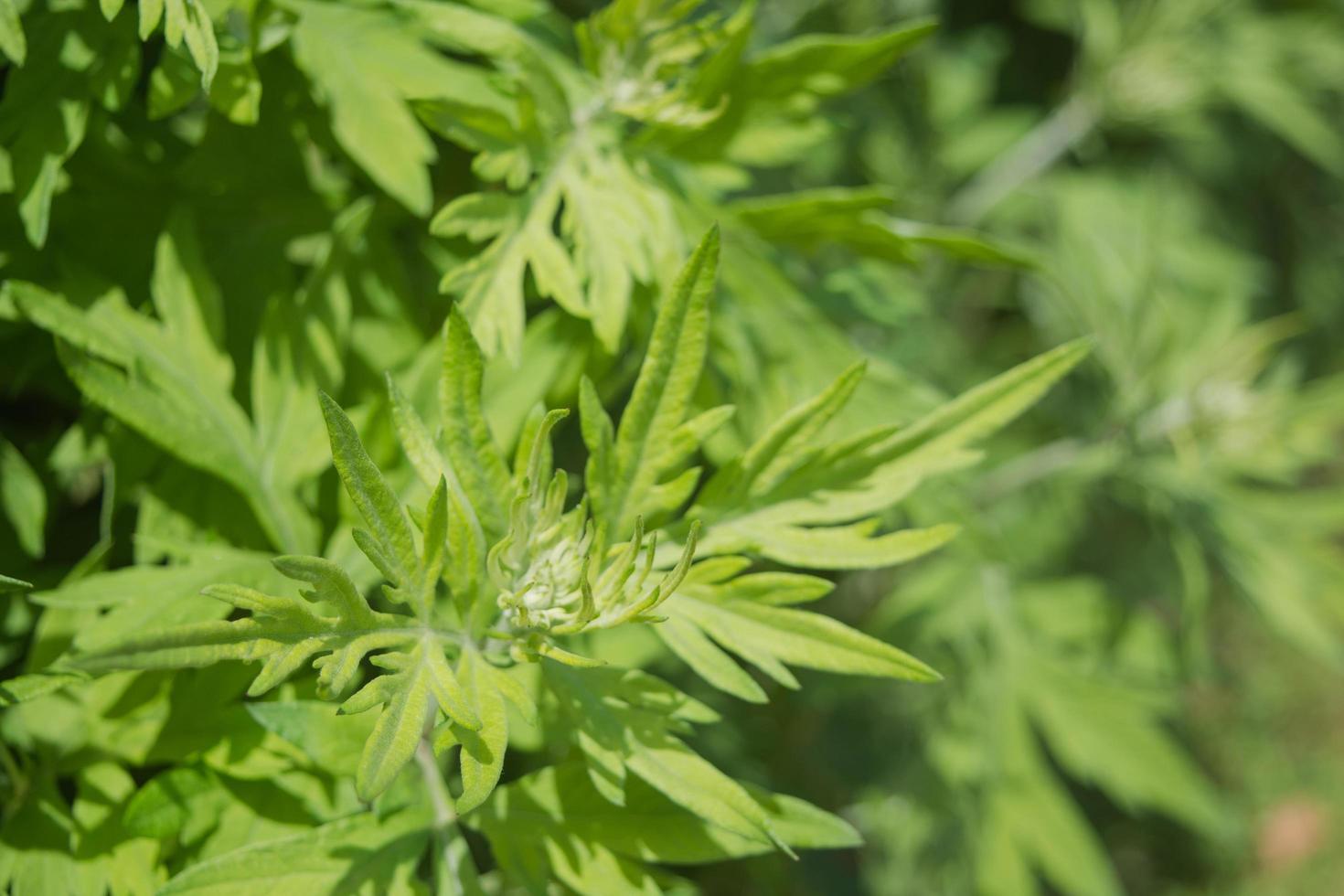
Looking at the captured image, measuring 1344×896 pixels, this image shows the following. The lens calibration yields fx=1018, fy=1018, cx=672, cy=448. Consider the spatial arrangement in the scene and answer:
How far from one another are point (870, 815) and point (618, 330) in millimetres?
1480

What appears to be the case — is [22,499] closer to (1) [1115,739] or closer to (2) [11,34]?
(2) [11,34]

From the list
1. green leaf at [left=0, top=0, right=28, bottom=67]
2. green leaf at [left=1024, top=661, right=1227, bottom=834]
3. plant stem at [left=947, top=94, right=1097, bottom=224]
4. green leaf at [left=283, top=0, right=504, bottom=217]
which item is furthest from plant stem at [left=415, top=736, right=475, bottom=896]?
plant stem at [left=947, top=94, right=1097, bottom=224]

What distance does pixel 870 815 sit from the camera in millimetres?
2104

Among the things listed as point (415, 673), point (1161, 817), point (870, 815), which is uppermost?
point (415, 673)

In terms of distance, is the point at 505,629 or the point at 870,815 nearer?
the point at 505,629

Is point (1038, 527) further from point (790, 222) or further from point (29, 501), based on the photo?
point (29, 501)

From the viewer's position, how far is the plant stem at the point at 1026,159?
240cm

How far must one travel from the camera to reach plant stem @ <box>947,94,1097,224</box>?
2402 millimetres

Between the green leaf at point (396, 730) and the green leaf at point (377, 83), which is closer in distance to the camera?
the green leaf at point (396, 730)

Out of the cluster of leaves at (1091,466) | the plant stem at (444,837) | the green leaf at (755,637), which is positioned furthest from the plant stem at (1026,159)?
the plant stem at (444,837)

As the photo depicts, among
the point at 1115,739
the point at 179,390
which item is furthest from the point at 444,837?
the point at 1115,739

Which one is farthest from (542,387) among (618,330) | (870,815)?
(870,815)

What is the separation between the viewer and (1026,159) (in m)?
2.56

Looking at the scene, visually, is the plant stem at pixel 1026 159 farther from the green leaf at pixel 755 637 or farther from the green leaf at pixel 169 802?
the green leaf at pixel 169 802
